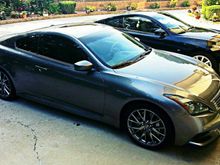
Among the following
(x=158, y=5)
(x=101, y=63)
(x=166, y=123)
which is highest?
(x=101, y=63)

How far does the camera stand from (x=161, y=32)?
7512 mm

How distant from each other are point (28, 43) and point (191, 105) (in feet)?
9.67

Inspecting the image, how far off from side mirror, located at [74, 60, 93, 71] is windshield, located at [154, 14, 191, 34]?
3.56m

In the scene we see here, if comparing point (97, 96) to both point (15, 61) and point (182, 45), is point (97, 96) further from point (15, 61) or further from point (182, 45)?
point (182, 45)

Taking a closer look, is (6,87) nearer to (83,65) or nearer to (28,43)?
(28,43)

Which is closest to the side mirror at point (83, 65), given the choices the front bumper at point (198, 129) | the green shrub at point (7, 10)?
the front bumper at point (198, 129)

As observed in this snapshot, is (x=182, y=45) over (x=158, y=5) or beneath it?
over

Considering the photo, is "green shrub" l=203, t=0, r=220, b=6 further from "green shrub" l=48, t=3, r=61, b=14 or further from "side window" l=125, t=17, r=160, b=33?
"side window" l=125, t=17, r=160, b=33

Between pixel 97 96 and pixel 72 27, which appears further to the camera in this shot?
pixel 72 27

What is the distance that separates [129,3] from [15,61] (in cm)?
2736

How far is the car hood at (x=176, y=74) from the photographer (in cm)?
419

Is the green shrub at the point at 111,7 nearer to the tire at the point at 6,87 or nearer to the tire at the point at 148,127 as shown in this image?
the tire at the point at 6,87

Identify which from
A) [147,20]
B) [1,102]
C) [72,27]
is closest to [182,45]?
[147,20]

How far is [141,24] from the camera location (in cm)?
793
